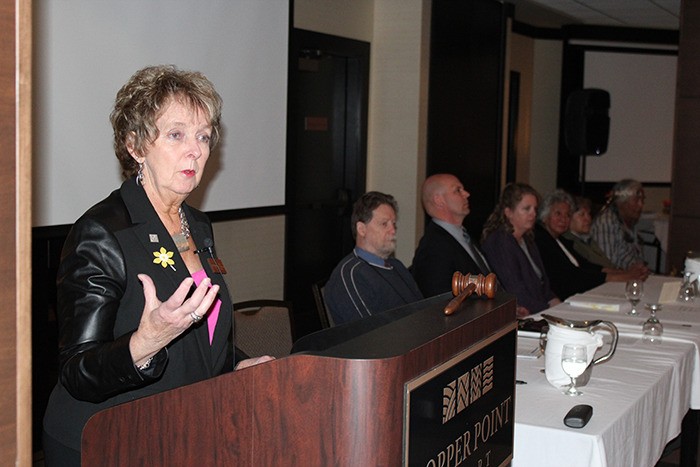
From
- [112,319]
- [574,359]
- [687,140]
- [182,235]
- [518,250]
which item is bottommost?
[574,359]

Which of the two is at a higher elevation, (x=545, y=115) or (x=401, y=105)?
(x=545, y=115)

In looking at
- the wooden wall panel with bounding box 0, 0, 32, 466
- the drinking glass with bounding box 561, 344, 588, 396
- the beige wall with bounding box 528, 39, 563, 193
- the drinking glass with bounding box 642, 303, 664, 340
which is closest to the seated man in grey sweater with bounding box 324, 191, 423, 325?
the drinking glass with bounding box 642, 303, 664, 340

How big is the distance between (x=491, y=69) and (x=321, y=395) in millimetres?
7084

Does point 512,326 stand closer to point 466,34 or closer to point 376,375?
point 376,375

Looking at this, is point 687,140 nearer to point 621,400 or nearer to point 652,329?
point 652,329

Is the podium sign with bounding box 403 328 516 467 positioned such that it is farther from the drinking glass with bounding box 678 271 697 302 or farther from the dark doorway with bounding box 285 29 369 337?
the dark doorway with bounding box 285 29 369 337

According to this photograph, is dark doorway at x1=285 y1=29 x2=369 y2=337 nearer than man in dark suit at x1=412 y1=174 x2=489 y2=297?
No

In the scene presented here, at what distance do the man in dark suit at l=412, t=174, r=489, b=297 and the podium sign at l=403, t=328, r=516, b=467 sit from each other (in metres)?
2.16

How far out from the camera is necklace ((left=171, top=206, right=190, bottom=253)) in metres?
1.82

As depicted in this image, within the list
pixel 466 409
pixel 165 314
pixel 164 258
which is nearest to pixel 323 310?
pixel 164 258

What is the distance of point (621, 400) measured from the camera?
255 cm

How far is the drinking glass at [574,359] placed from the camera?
2.51m

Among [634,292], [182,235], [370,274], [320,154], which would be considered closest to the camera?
[182,235]

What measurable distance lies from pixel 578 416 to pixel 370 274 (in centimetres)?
137
